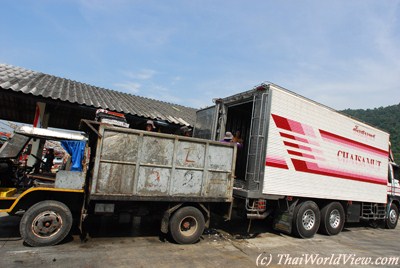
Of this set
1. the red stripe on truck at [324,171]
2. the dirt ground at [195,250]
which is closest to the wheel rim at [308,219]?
the dirt ground at [195,250]

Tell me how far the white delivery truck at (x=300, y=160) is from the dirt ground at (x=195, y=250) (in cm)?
74

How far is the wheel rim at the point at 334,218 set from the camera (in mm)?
8704

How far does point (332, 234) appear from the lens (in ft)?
28.7

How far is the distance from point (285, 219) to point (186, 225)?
289cm

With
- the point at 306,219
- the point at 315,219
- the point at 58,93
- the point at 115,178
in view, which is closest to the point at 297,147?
the point at 306,219

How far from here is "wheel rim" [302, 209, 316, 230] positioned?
25.8 ft

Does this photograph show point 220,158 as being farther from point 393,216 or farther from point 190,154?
point 393,216

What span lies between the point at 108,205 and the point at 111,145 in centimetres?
121

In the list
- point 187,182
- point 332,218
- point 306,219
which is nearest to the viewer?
point 187,182

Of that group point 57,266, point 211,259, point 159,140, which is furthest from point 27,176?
point 211,259

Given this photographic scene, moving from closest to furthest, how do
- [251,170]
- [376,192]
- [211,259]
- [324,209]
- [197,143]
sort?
[211,259] < [197,143] < [251,170] < [324,209] < [376,192]

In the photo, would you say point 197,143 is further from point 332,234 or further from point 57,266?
point 332,234

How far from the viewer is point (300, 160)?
758 centimetres

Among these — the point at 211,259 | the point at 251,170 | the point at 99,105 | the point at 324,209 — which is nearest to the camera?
the point at 211,259
